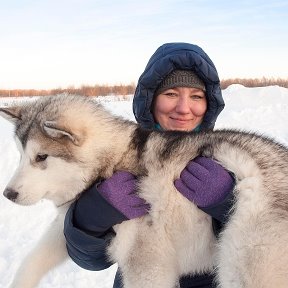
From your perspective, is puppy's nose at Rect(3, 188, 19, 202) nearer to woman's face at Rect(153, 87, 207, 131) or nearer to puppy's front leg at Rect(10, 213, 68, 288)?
puppy's front leg at Rect(10, 213, 68, 288)

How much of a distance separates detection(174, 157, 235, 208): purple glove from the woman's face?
109cm

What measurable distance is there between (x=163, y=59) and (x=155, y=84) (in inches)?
8.5

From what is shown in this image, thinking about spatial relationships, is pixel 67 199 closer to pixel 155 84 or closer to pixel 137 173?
pixel 137 173

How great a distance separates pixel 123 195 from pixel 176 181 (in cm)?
34

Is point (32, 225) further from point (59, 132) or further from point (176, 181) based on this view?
point (176, 181)

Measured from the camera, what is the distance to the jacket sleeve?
271 cm

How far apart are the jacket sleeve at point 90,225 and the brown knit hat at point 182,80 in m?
1.26

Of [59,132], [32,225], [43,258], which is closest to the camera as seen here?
[59,132]

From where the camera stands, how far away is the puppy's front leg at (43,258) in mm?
3061

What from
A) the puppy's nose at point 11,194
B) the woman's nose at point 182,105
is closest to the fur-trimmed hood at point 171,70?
the woman's nose at point 182,105

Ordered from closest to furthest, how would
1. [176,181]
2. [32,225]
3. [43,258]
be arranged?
[176,181] < [43,258] < [32,225]

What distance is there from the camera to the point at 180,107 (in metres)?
3.68

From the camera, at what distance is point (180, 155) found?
110 inches

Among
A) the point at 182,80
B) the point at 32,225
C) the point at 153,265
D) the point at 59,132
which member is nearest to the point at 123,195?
the point at 153,265
